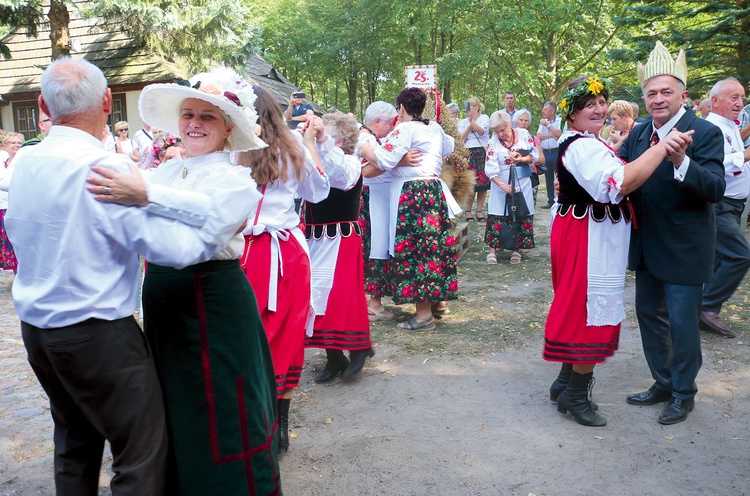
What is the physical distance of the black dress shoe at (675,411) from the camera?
3.90 metres

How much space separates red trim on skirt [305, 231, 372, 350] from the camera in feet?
15.2

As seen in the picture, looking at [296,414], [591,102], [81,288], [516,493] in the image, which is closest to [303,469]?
[296,414]

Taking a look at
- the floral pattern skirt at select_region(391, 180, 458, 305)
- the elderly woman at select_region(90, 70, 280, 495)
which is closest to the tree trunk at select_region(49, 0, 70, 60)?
the floral pattern skirt at select_region(391, 180, 458, 305)

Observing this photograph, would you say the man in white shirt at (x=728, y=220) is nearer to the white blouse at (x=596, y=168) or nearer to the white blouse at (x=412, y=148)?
the white blouse at (x=412, y=148)

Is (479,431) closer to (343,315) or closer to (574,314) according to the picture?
(574,314)

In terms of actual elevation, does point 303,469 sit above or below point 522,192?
below

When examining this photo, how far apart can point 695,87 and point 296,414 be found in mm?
10900

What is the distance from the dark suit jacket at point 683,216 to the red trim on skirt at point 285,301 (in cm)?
205

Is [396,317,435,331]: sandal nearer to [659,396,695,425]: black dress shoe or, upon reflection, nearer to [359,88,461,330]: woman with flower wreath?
[359,88,461,330]: woman with flower wreath

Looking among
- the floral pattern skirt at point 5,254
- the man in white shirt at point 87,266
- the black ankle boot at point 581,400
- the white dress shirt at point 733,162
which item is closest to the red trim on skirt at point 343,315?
the black ankle boot at point 581,400

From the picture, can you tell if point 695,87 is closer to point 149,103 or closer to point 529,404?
point 529,404

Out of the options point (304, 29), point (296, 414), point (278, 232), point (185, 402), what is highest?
point (304, 29)

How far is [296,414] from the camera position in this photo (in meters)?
4.22

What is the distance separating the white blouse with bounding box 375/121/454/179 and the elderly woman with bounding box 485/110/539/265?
2808 mm
